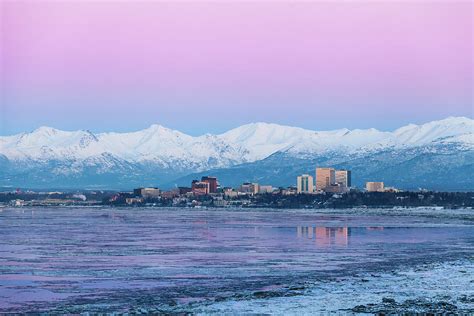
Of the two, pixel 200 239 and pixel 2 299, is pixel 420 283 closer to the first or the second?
pixel 2 299

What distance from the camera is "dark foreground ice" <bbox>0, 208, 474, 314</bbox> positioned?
37188 millimetres

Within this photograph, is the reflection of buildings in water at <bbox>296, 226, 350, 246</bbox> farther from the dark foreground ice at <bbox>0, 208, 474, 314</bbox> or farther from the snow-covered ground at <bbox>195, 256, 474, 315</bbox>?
the snow-covered ground at <bbox>195, 256, 474, 315</bbox>

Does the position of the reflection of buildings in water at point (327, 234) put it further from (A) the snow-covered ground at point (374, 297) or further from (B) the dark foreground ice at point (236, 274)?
(A) the snow-covered ground at point (374, 297)

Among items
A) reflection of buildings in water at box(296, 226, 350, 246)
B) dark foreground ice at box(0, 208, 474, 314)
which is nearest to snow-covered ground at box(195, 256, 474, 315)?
dark foreground ice at box(0, 208, 474, 314)

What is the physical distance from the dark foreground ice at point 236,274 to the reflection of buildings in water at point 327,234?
0.24m

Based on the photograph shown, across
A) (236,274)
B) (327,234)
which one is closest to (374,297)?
(236,274)

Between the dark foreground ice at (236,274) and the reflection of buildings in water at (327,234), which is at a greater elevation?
the reflection of buildings in water at (327,234)


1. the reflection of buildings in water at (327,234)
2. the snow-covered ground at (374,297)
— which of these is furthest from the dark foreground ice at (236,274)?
the reflection of buildings in water at (327,234)

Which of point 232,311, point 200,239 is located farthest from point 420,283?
point 200,239

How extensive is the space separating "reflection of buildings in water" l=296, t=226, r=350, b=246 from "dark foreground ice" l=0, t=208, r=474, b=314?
0.24 m

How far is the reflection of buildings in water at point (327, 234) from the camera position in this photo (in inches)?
2916

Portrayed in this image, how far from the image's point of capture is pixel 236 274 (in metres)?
48.1

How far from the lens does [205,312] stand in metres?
35.2

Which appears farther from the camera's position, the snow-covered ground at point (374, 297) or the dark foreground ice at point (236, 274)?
the dark foreground ice at point (236, 274)
